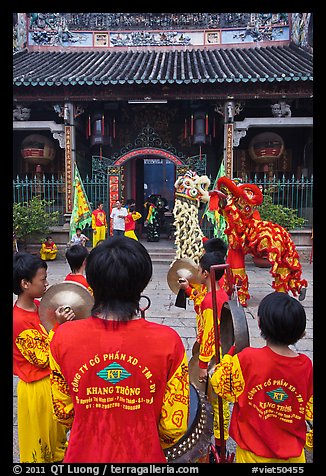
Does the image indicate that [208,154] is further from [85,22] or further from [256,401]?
[256,401]

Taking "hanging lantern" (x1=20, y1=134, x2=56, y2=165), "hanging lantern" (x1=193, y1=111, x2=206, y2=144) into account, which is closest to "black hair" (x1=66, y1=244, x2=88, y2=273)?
"hanging lantern" (x1=193, y1=111, x2=206, y2=144)

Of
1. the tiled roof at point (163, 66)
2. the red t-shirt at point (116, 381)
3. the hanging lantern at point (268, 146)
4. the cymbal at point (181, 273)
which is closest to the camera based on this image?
the red t-shirt at point (116, 381)

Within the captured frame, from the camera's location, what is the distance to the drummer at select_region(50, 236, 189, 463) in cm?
122

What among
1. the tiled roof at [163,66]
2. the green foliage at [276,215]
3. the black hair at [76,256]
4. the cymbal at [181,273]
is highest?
the tiled roof at [163,66]

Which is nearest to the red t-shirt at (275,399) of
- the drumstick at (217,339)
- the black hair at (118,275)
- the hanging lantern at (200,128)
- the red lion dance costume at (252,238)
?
the drumstick at (217,339)

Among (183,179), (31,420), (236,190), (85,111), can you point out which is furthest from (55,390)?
(85,111)

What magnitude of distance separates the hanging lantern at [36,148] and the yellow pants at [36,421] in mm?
9837

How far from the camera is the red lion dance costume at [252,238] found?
4.83 meters

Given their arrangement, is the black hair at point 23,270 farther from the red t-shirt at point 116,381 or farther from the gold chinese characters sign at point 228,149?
the gold chinese characters sign at point 228,149

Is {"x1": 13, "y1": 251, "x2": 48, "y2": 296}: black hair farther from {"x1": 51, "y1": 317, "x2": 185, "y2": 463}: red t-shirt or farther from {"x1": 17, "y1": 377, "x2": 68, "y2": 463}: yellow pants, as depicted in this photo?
{"x1": 51, "y1": 317, "x2": 185, "y2": 463}: red t-shirt

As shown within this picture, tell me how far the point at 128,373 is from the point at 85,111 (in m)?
10.5

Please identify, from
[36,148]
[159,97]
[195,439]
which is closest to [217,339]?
[195,439]

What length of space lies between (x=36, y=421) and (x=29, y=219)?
7736 millimetres

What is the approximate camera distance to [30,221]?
357 inches
